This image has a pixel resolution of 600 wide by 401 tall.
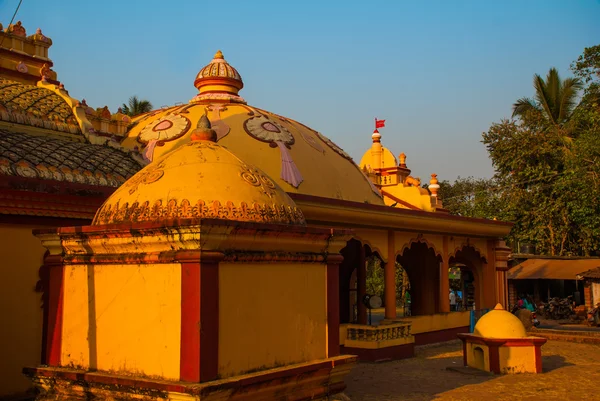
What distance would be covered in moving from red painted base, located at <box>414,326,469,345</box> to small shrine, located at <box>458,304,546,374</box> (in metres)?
3.96

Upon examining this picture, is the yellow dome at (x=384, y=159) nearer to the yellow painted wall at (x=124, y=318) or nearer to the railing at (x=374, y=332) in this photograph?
the railing at (x=374, y=332)

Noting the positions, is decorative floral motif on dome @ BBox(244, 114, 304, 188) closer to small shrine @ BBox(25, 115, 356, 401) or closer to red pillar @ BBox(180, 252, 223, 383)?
small shrine @ BBox(25, 115, 356, 401)

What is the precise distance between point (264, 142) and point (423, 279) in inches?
302

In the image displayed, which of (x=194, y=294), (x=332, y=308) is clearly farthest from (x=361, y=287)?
(x=194, y=294)

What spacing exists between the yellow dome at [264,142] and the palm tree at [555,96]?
18.6m

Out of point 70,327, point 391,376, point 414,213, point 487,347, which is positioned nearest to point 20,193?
point 70,327

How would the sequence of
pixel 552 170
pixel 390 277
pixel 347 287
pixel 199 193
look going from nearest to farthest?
pixel 199 193 < pixel 390 277 < pixel 347 287 < pixel 552 170

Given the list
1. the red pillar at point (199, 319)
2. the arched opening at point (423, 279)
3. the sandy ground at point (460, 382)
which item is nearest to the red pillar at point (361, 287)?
the arched opening at point (423, 279)

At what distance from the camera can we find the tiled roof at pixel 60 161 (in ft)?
28.3

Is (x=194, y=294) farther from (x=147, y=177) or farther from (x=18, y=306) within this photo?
(x=18, y=306)

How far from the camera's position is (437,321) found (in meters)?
17.3

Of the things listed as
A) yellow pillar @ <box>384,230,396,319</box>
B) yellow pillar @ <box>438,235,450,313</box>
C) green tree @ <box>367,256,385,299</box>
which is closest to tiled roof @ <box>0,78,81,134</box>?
yellow pillar @ <box>384,230,396,319</box>

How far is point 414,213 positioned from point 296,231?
9900mm

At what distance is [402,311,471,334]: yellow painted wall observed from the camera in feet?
54.0
